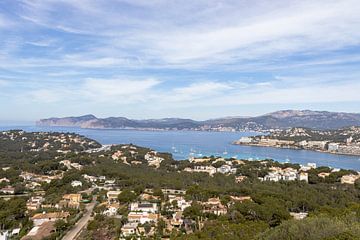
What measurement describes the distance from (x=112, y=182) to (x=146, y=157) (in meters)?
9.21

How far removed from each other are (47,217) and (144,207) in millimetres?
3250

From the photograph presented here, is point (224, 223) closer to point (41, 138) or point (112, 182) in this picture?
point (112, 182)

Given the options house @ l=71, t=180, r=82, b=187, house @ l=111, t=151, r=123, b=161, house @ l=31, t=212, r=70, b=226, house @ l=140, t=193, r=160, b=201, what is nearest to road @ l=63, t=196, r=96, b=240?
house @ l=31, t=212, r=70, b=226

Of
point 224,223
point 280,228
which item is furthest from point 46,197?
point 280,228

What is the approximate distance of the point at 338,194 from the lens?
46.8 ft

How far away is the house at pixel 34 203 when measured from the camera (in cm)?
1322

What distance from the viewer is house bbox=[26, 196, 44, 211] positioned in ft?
43.4

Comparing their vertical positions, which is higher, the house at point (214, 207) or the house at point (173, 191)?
the house at point (214, 207)

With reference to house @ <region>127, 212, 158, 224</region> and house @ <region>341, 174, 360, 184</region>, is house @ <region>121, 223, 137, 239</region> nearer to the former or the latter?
house @ <region>127, 212, 158, 224</region>

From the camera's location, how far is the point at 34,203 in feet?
45.2

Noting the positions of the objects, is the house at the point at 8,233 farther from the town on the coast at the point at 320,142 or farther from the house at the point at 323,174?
the town on the coast at the point at 320,142

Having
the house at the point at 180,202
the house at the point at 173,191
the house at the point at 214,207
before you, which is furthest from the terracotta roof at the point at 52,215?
the house at the point at 173,191

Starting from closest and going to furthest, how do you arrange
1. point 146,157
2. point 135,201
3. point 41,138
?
point 135,201
point 146,157
point 41,138

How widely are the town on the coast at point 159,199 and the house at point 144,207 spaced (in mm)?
37
